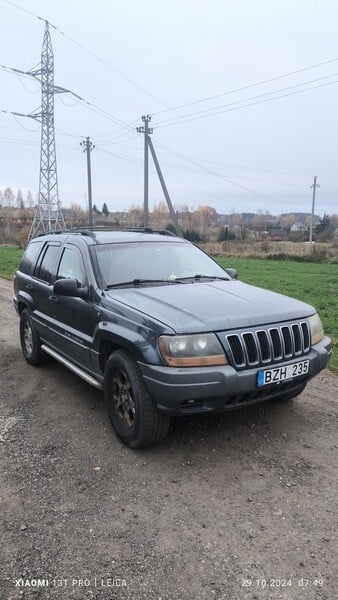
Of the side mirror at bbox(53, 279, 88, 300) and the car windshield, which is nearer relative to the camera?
the side mirror at bbox(53, 279, 88, 300)

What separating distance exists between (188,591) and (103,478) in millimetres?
1178

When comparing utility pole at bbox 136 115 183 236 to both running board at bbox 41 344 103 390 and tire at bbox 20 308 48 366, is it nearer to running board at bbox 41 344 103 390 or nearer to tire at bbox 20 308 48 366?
tire at bbox 20 308 48 366

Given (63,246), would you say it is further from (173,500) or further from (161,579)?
(161,579)

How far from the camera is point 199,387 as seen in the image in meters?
3.13

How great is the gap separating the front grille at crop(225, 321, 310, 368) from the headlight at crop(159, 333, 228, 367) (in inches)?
4.5

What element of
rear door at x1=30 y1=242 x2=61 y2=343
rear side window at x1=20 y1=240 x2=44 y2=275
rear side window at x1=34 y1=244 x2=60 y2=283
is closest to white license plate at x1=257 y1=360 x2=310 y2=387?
rear door at x1=30 y1=242 x2=61 y2=343

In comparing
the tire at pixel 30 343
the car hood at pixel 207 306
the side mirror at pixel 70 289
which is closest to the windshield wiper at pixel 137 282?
the car hood at pixel 207 306

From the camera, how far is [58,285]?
13.4 feet

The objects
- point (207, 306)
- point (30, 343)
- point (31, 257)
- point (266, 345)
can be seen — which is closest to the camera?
point (266, 345)

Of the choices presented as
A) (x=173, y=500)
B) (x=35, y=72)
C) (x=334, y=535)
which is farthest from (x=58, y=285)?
(x=35, y=72)

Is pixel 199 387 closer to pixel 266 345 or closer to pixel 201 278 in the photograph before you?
pixel 266 345

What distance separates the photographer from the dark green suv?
10.5ft

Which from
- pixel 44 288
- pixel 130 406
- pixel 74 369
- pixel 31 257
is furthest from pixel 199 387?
pixel 31 257

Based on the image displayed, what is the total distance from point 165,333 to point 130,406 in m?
0.81
